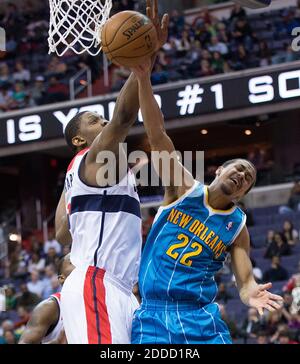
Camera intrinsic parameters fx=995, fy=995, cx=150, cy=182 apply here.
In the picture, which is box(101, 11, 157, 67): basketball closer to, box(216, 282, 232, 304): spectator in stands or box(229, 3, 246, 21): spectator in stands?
box(216, 282, 232, 304): spectator in stands

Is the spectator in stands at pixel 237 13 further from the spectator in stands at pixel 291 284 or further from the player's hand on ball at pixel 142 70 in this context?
the player's hand on ball at pixel 142 70

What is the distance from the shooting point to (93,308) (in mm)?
5574

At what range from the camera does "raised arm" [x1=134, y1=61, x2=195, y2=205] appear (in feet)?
17.8

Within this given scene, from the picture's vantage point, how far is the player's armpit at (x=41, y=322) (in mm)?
6883

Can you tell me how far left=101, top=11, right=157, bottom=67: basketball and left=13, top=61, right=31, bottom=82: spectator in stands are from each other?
1444 centimetres

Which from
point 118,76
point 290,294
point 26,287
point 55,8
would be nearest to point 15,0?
point 118,76

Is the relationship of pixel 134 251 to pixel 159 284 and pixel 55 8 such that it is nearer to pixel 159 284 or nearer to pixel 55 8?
pixel 159 284

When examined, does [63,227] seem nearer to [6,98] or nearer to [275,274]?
[275,274]

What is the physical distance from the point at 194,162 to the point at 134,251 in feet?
46.1

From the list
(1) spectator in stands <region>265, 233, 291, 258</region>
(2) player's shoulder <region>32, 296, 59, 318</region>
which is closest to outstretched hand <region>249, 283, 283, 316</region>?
(2) player's shoulder <region>32, 296, 59, 318</region>

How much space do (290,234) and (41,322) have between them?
8472mm

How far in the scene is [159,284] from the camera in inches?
223

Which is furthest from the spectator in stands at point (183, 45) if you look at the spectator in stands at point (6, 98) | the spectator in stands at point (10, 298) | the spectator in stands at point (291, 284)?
the spectator in stands at point (291, 284)

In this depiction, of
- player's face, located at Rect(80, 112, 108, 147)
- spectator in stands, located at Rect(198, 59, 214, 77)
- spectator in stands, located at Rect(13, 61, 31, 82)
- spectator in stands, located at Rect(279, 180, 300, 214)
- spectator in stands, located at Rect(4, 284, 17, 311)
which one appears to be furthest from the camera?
spectator in stands, located at Rect(13, 61, 31, 82)
